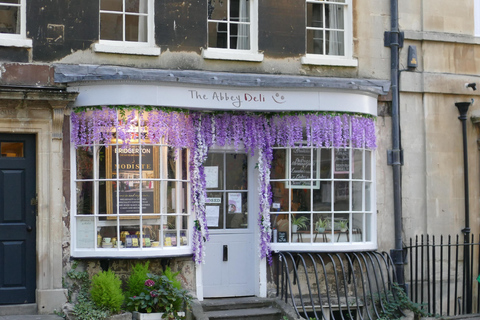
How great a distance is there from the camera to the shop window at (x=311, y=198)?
10758 millimetres

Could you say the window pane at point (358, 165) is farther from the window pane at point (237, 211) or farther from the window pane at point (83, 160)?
the window pane at point (83, 160)

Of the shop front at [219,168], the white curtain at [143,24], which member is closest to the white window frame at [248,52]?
the shop front at [219,168]

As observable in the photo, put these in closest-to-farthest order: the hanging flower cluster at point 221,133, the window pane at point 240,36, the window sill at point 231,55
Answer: the hanging flower cluster at point 221,133
the window sill at point 231,55
the window pane at point 240,36

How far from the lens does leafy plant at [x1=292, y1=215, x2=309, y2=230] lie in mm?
10773

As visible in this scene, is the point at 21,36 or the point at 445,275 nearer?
the point at 21,36

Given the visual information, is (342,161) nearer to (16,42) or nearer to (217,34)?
(217,34)

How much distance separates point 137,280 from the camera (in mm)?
9641

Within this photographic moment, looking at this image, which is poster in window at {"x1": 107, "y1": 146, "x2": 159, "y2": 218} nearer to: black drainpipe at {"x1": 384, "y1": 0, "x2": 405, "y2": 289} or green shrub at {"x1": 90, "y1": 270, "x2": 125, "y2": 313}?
green shrub at {"x1": 90, "y1": 270, "x2": 125, "y2": 313}

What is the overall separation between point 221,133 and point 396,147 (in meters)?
2.87

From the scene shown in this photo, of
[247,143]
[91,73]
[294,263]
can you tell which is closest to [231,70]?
[247,143]

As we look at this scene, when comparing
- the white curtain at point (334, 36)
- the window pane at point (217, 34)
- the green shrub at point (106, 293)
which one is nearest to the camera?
the green shrub at point (106, 293)

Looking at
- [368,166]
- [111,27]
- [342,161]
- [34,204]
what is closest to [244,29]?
[111,27]

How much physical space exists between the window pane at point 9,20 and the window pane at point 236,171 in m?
3.51

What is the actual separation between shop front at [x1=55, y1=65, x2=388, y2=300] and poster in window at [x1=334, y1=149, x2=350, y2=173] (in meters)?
0.02
